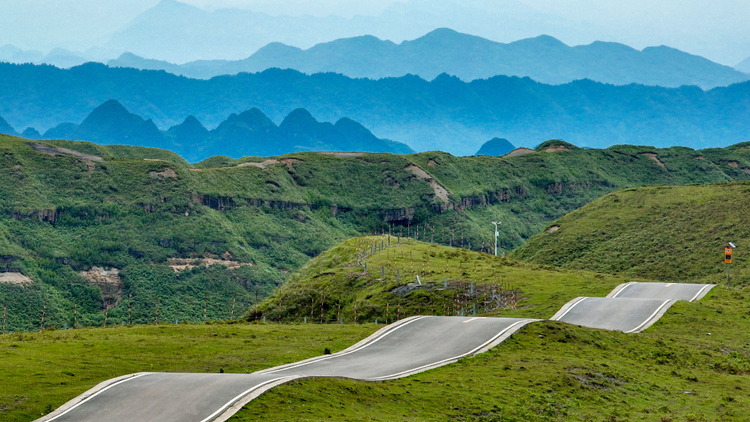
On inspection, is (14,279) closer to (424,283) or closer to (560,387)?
(424,283)

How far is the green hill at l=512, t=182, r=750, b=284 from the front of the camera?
4584 inches

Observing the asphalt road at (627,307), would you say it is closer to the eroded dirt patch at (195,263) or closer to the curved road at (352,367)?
the curved road at (352,367)

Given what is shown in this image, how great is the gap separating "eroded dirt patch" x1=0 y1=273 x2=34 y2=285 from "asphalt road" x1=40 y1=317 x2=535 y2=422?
124m

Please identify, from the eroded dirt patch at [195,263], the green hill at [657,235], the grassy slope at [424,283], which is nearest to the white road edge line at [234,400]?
the grassy slope at [424,283]

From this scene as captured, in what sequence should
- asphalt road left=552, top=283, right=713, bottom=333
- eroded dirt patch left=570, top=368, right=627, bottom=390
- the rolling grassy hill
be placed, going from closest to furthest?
the rolling grassy hill, eroded dirt patch left=570, top=368, right=627, bottom=390, asphalt road left=552, top=283, right=713, bottom=333

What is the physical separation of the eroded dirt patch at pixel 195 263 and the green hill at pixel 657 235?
6913 cm

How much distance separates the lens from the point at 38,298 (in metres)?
153

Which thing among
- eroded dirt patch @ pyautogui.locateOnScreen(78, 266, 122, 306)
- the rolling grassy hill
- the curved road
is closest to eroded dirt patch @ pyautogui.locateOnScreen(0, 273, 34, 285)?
eroded dirt patch @ pyautogui.locateOnScreen(78, 266, 122, 306)

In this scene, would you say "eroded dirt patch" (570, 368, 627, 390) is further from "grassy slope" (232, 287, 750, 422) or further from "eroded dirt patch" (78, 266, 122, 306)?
"eroded dirt patch" (78, 266, 122, 306)

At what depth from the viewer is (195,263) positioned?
608 feet

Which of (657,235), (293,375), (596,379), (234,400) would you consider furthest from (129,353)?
(657,235)

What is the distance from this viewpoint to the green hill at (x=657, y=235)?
11644 cm

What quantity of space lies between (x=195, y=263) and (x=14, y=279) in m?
37.9

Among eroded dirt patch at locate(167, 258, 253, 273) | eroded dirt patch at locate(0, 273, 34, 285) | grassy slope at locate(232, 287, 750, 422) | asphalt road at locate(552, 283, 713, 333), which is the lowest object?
grassy slope at locate(232, 287, 750, 422)
